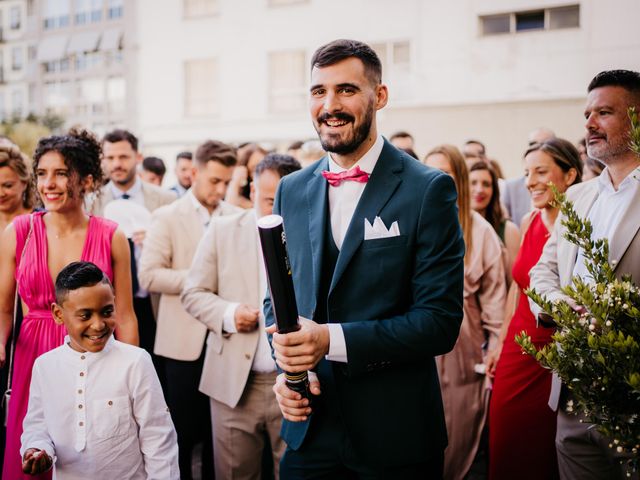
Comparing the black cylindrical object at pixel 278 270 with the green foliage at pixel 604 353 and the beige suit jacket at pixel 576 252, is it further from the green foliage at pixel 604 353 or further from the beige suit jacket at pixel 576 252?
the beige suit jacket at pixel 576 252

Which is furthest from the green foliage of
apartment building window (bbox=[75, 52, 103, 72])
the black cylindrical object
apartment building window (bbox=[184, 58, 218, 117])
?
apartment building window (bbox=[75, 52, 103, 72])

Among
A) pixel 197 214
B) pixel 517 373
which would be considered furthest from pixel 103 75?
pixel 517 373

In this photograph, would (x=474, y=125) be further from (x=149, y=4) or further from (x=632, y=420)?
(x=632, y=420)

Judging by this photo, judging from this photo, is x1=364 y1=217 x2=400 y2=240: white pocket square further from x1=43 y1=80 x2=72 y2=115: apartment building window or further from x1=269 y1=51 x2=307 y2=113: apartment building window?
x1=43 y1=80 x2=72 y2=115: apartment building window

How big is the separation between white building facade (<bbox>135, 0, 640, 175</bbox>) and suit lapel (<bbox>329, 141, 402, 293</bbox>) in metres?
11.5

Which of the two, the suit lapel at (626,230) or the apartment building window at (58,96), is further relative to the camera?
the apartment building window at (58,96)

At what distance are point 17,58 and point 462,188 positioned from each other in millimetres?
31142

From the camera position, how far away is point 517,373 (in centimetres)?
340

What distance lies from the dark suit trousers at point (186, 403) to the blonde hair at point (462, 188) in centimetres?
189

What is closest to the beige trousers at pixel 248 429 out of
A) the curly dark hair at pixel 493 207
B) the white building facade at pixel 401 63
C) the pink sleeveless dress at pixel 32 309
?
the pink sleeveless dress at pixel 32 309

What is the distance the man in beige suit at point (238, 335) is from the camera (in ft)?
11.0

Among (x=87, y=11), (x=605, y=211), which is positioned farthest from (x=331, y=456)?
(x=87, y=11)

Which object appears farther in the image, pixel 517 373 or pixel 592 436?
pixel 517 373

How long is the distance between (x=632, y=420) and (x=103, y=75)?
25.5 meters
